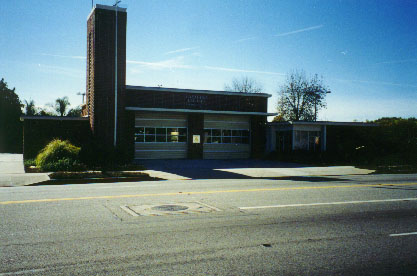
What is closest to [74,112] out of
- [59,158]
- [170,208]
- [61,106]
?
[61,106]

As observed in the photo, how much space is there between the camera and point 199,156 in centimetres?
2988

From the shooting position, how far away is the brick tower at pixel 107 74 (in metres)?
26.4

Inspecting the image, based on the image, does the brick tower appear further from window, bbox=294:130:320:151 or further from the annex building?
window, bbox=294:130:320:151

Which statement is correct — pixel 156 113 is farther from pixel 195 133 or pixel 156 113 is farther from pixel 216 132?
pixel 216 132

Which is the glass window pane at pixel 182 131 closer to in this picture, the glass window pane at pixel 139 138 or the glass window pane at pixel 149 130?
the glass window pane at pixel 149 130

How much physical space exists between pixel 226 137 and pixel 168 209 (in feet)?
74.4

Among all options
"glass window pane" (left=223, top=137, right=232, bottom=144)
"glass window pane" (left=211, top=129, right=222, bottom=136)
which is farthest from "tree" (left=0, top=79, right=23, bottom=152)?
"glass window pane" (left=223, top=137, right=232, bottom=144)

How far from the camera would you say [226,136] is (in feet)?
102

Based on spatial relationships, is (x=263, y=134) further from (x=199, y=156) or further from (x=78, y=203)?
(x=78, y=203)

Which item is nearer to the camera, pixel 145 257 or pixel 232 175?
pixel 145 257

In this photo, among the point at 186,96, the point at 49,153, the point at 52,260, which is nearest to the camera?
the point at 52,260

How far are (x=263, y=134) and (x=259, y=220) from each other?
80.8 ft

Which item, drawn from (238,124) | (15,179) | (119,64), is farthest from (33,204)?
(238,124)

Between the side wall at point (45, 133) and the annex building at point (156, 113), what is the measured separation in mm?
1155
